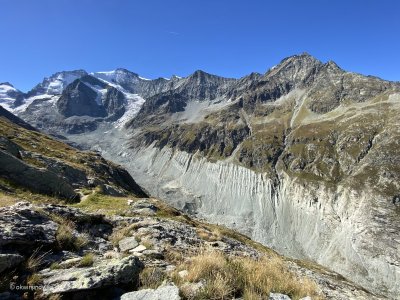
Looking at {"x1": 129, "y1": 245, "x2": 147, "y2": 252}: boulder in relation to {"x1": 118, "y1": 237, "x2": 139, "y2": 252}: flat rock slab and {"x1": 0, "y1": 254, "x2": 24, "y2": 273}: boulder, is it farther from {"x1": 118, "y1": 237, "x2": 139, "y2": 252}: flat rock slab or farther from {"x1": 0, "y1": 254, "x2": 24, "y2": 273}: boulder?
{"x1": 0, "y1": 254, "x2": 24, "y2": 273}: boulder

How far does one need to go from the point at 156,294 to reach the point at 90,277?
71.2 inches

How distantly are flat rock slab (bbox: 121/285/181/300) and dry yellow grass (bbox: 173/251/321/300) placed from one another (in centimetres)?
34

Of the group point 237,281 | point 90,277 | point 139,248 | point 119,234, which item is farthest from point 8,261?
point 119,234

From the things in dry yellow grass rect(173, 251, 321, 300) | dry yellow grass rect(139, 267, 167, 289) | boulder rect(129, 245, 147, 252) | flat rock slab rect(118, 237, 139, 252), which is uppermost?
dry yellow grass rect(173, 251, 321, 300)

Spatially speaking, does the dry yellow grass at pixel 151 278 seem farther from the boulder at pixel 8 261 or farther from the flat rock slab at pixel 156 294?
the boulder at pixel 8 261

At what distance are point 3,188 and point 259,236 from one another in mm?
187087

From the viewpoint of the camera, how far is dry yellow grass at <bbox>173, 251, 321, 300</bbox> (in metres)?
8.87

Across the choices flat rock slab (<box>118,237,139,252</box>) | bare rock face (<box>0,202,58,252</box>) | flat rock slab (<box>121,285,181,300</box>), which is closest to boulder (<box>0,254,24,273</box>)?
bare rock face (<box>0,202,58,252</box>)

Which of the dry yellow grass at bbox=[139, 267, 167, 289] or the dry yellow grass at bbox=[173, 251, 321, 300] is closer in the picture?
the dry yellow grass at bbox=[173, 251, 321, 300]

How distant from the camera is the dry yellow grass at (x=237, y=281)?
8867 mm

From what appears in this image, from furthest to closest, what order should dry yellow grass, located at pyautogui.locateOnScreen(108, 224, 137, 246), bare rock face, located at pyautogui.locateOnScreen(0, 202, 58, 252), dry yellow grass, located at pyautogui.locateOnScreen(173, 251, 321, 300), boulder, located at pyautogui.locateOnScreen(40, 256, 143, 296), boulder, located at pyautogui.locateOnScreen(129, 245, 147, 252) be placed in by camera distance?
dry yellow grass, located at pyautogui.locateOnScreen(108, 224, 137, 246) < boulder, located at pyautogui.locateOnScreen(129, 245, 147, 252) < bare rock face, located at pyautogui.locateOnScreen(0, 202, 58, 252) < dry yellow grass, located at pyautogui.locateOnScreen(173, 251, 321, 300) < boulder, located at pyautogui.locateOnScreen(40, 256, 143, 296)

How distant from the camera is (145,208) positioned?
2969 centimetres

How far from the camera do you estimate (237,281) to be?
966cm

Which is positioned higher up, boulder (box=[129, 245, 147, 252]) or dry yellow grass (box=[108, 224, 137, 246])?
boulder (box=[129, 245, 147, 252])
